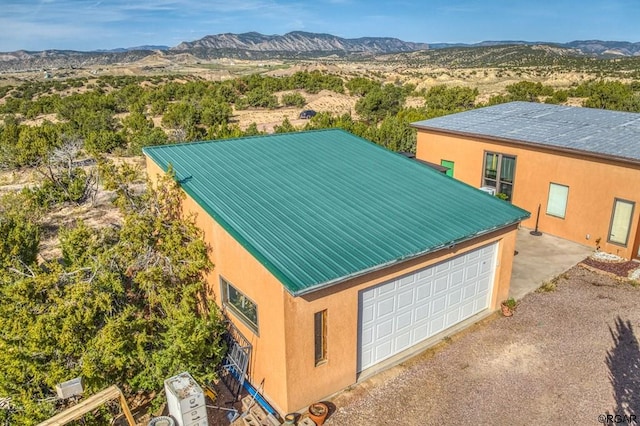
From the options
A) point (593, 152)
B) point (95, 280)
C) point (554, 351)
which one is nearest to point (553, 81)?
point (593, 152)

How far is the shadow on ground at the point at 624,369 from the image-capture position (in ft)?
27.6

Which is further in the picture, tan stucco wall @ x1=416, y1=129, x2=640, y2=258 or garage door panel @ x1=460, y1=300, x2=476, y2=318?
tan stucco wall @ x1=416, y1=129, x2=640, y2=258

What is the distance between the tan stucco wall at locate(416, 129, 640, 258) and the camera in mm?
14620

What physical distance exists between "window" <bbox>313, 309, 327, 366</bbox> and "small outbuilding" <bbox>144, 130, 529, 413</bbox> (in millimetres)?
24

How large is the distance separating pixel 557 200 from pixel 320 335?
40.9ft

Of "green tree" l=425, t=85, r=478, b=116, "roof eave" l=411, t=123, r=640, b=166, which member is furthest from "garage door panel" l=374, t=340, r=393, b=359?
"green tree" l=425, t=85, r=478, b=116

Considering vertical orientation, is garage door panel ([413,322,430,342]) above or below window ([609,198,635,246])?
below

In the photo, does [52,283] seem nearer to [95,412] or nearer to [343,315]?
[95,412]

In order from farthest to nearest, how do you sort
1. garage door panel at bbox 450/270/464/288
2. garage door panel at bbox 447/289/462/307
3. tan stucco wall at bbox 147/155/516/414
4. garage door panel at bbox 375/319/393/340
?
1. garage door panel at bbox 447/289/462/307
2. garage door panel at bbox 450/270/464/288
3. garage door panel at bbox 375/319/393/340
4. tan stucco wall at bbox 147/155/516/414

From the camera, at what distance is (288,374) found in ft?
25.9

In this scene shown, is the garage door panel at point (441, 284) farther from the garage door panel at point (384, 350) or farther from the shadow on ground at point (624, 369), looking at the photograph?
the shadow on ground at point (624, 369)

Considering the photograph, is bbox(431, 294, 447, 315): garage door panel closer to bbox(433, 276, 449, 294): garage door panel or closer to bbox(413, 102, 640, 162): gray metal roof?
bbox(433, 276, 449, 294): garage door panel

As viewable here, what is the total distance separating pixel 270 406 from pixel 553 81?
83719 millimetres

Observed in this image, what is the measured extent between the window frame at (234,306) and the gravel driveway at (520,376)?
213 cm
